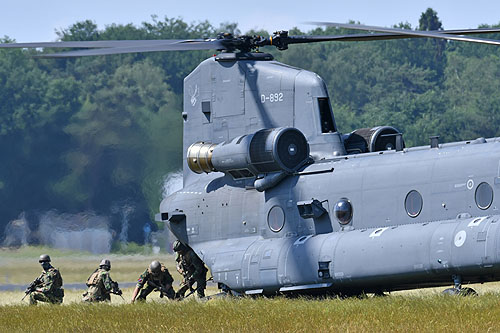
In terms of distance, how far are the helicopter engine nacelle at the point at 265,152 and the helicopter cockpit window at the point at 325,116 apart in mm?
730

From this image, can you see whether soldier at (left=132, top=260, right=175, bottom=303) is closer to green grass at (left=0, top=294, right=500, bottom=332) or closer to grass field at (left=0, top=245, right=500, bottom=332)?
grass field at (left=0, top=245, right=500, bottom=332)

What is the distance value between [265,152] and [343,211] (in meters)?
1.97

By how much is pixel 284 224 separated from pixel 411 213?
286cm

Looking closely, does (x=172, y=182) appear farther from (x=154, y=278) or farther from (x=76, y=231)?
(x=154, y=278)

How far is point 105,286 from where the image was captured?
22.7 meters

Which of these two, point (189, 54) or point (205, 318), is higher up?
point (189, 54)

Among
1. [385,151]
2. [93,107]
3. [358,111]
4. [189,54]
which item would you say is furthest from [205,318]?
[358,111]

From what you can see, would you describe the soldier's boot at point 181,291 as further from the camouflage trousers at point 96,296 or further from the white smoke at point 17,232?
the white smoke at point 17,232

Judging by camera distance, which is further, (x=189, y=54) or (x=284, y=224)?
(x=189, y=54)

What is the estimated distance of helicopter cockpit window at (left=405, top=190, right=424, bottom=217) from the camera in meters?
19.2

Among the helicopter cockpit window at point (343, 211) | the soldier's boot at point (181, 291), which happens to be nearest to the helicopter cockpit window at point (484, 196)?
the helicopter cockpit window at point (343, 211)

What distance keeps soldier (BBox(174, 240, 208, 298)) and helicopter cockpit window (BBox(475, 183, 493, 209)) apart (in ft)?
23.2

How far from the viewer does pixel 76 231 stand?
31.1m

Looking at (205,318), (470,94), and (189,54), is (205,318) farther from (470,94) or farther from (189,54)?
(470,94)
